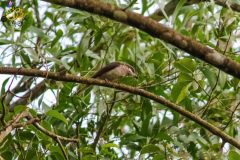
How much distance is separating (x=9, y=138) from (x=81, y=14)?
0.84 metres

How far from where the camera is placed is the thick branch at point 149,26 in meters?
1.88

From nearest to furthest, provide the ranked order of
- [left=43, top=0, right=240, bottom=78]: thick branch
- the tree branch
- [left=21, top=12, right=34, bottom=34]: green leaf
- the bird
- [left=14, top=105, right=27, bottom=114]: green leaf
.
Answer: [left=43, top=0, right=240, bottom=78]: thick branch
the tree branch
[left=14, top=105, right=27, bottom=114]: green leaf
[left=21, top=12, right=34, bottom=34]: green leaf
the bird

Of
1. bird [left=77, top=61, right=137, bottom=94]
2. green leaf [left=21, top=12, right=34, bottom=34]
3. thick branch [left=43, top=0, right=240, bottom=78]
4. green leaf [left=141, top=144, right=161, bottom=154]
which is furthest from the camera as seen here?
bird [left=77, top=61, right=137, bottom=94]

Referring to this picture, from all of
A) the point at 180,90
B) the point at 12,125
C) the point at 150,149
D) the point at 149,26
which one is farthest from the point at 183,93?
the point at 149,26

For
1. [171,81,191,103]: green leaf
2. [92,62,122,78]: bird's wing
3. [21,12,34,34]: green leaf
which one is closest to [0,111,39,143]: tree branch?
[21,12,34,34]: green leaf

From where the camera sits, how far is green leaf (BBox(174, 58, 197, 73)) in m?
2.71

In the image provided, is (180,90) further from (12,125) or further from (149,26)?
(149,26)

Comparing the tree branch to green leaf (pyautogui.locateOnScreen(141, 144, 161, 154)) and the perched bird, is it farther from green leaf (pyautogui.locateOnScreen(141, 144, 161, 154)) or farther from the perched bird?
the perched bird

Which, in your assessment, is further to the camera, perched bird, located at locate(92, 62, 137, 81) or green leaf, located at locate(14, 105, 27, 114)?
perched bird, located at locate(92, 62, 137, 81)

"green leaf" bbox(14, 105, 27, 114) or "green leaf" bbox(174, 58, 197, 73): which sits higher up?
"green leaf" bbox(174, 58, 197, 73)

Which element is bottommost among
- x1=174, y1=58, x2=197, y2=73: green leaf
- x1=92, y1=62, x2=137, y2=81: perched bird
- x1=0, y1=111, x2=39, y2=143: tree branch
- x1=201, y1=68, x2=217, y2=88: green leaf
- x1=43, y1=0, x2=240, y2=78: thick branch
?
x1=92, y1=62, x2=137, y2=81: perched bird

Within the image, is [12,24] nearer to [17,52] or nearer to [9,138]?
[17,52]

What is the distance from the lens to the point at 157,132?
3.28 meters

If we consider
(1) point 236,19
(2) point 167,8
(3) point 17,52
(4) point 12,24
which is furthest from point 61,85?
(2) point 167,8
